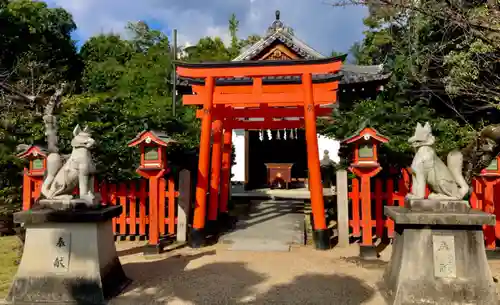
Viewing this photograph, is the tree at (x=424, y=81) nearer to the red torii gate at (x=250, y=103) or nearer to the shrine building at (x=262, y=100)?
the shrine building at (x=262, y=100)

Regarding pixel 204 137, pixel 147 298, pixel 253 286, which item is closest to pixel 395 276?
pixel 253 286

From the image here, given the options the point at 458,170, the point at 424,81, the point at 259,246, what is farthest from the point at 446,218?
the point at 424,81

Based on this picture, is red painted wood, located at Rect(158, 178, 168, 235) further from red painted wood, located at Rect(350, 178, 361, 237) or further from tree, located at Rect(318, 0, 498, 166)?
tree, located at Rect(318, 0, 498, 166)

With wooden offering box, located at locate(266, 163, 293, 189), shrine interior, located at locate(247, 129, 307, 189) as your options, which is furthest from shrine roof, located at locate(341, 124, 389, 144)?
shrine interior, located at locate(247, 129, 307, 189)

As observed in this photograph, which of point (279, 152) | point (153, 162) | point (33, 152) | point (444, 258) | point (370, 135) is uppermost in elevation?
point (279, 152)

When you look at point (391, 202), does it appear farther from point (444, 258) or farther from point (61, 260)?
point (61, 260)

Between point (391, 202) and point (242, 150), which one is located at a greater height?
point (242, 150)

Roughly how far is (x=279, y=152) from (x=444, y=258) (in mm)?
15041

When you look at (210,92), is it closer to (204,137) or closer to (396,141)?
(204,137)

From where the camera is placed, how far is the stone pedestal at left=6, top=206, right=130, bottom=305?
175 inches

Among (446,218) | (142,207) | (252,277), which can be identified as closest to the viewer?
(446,218)

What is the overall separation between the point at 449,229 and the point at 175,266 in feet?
14.0

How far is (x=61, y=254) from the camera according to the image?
4.54 meters

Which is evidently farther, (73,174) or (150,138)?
(150,138)
